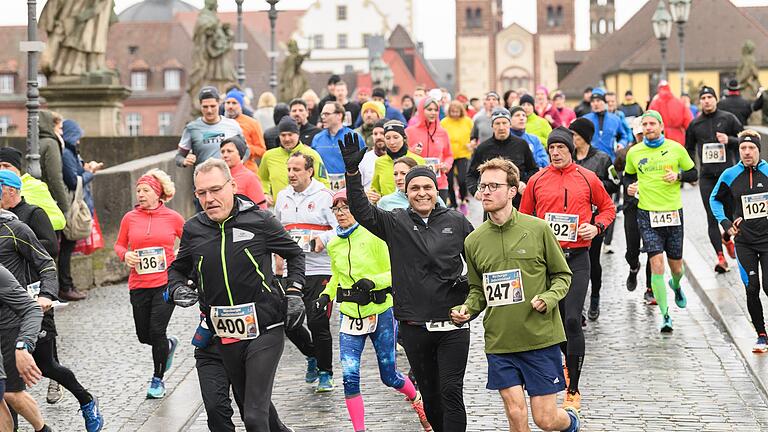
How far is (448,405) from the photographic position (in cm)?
874

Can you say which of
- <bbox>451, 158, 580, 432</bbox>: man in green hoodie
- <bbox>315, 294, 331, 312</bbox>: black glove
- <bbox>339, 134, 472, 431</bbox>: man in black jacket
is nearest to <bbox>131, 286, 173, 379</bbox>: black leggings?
<bbox>315, 294, 331, 312</bbox>: black glove

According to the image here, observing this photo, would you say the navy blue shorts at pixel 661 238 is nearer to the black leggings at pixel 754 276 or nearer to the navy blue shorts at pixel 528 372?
the black leggings at pixel 754 276

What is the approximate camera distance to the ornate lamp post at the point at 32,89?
15.7m

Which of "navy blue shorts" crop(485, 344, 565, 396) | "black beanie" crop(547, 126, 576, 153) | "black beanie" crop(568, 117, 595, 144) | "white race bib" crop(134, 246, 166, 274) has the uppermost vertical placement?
"black beanie" crop(568, 117, 595, 144)

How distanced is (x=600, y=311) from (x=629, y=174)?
5.12 ft

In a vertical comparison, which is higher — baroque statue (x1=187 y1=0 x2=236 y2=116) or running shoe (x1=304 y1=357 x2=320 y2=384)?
baroque statue (x1=187 y1=0 x2=236 y2=116)

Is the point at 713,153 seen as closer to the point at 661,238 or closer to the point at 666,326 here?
the point at 661,238

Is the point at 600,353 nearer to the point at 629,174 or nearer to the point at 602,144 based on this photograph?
the point at 629,174

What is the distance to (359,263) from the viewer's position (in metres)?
10.1

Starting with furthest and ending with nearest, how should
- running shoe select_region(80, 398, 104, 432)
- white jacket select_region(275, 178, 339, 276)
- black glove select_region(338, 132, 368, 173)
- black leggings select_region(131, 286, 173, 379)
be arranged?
white jacket select_region(275, 178, 339, 276)
black leggings select_region(131, 286, 173, 379)
running shoe select_region(80, 398, 104, 432)
black glove select_region(338, 132, 368, 173)

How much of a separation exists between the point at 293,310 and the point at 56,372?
227 cm

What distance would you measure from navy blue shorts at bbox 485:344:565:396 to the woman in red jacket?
3.42 m

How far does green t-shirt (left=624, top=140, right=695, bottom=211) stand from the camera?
1404 centimetres

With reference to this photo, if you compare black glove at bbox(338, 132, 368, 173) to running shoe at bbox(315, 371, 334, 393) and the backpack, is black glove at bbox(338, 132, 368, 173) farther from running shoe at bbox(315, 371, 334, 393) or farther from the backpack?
the backpack
